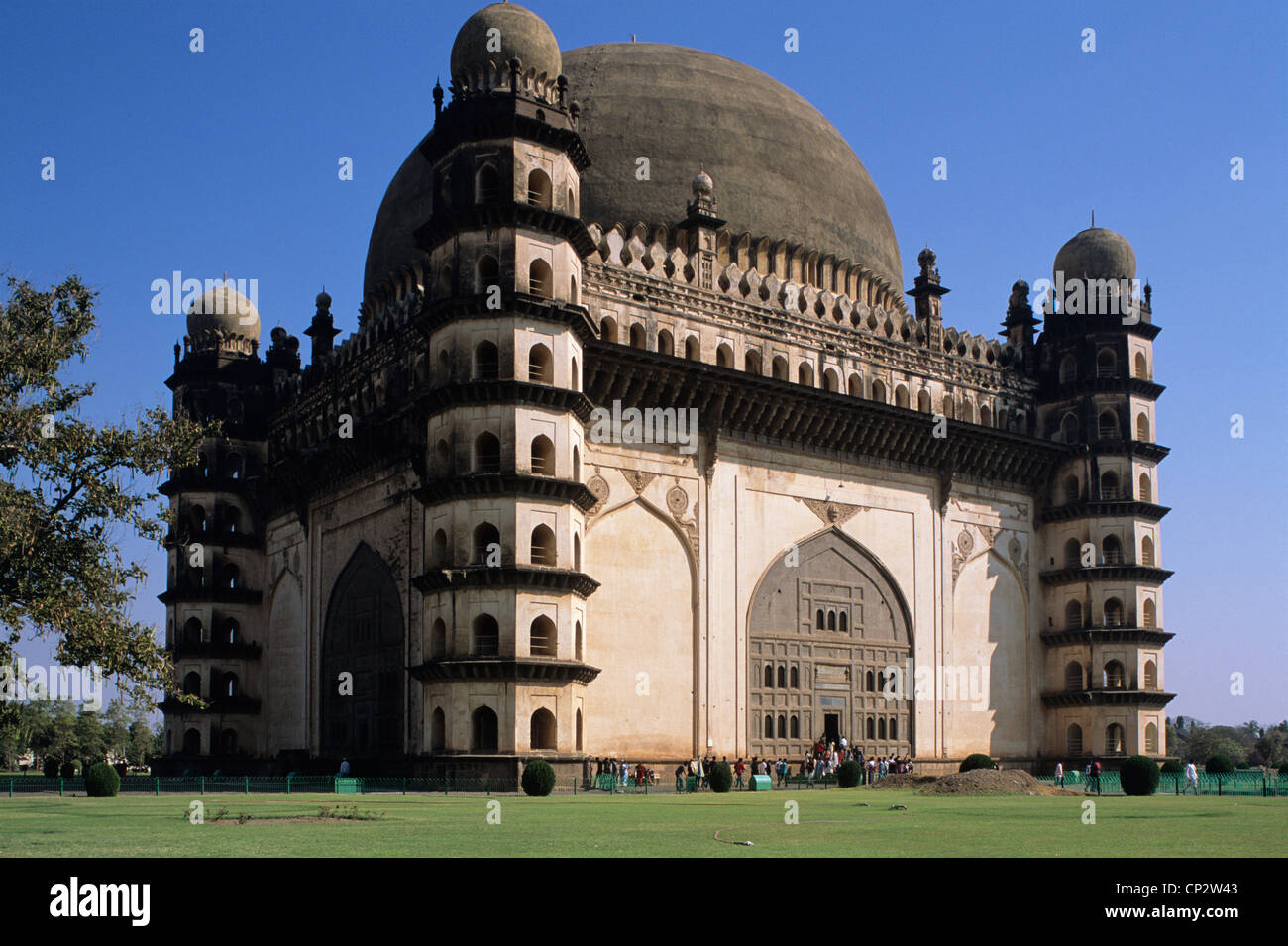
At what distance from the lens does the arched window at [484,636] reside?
110 feet

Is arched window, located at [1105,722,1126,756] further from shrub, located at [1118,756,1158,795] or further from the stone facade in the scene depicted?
shrub, located at [1118,756,1158,795]

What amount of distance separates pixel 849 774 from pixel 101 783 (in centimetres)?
1787

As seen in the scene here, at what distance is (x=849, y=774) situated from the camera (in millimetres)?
36125

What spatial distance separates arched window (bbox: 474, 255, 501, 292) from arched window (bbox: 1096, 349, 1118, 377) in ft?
76.9

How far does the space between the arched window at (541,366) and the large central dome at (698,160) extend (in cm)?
911

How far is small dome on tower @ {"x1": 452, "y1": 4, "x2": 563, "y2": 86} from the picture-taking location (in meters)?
36.6

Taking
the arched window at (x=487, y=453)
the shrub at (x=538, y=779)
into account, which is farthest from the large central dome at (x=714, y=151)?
the shrub at (x=538, y=779)

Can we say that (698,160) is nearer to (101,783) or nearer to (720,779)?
(720,779)

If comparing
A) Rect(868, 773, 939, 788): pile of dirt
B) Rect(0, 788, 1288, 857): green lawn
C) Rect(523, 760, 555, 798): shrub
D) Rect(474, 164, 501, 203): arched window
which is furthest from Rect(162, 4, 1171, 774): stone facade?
Rect(0, 788, 1288, 857): green lawn

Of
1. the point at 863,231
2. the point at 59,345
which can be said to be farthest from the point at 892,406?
the point at 59,345

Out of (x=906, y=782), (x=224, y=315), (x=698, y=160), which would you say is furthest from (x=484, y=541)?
(x=224, y=315)

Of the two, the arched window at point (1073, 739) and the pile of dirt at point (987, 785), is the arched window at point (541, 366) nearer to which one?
the pile of dirt at point (987, 785)

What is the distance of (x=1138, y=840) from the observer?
1678cm

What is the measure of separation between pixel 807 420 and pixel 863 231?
9586 millimetres
